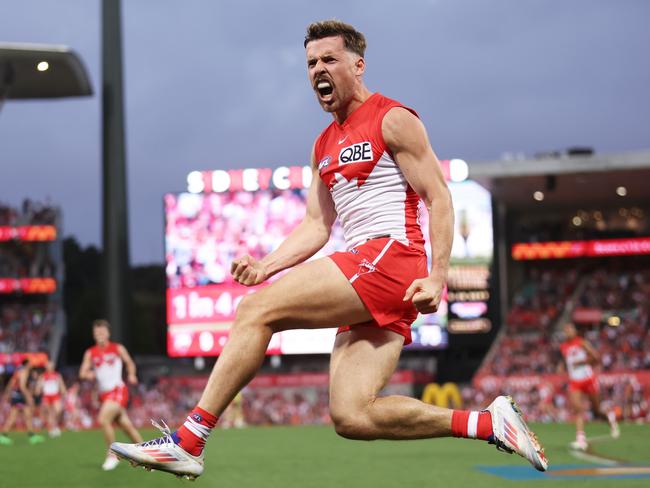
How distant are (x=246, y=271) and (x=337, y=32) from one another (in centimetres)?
139

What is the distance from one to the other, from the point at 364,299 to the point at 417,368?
35663 millimetres

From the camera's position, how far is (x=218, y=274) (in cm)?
3669

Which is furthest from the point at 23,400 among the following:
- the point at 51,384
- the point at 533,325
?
the point at 533,325

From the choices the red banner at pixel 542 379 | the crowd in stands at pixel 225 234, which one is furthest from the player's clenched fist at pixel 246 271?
the crowd in stands at pixel 225 234

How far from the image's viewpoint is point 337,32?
5.65 metres

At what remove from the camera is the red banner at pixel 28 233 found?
44125mm

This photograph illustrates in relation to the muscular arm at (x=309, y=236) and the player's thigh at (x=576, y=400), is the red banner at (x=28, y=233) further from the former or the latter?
the muscular arm at (x=309, y=236)

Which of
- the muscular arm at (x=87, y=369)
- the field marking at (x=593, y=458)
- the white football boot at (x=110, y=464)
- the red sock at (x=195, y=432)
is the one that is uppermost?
the red sock at (x=195, y=432)

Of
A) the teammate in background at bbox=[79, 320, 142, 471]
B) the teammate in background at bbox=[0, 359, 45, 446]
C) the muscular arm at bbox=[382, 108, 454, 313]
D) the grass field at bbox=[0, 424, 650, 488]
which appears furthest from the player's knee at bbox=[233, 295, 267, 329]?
the teammate in background at bbox=[0, 359, 45, 446]

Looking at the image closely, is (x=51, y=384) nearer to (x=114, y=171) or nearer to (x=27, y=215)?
(x=114, y=171)

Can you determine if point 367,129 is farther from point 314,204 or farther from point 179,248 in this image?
point 179,248

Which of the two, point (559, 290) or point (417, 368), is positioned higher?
point (559, 290)

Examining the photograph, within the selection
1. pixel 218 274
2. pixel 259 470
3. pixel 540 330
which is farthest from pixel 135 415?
pixel 259 470

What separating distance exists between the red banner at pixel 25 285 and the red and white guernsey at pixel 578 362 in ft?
101
